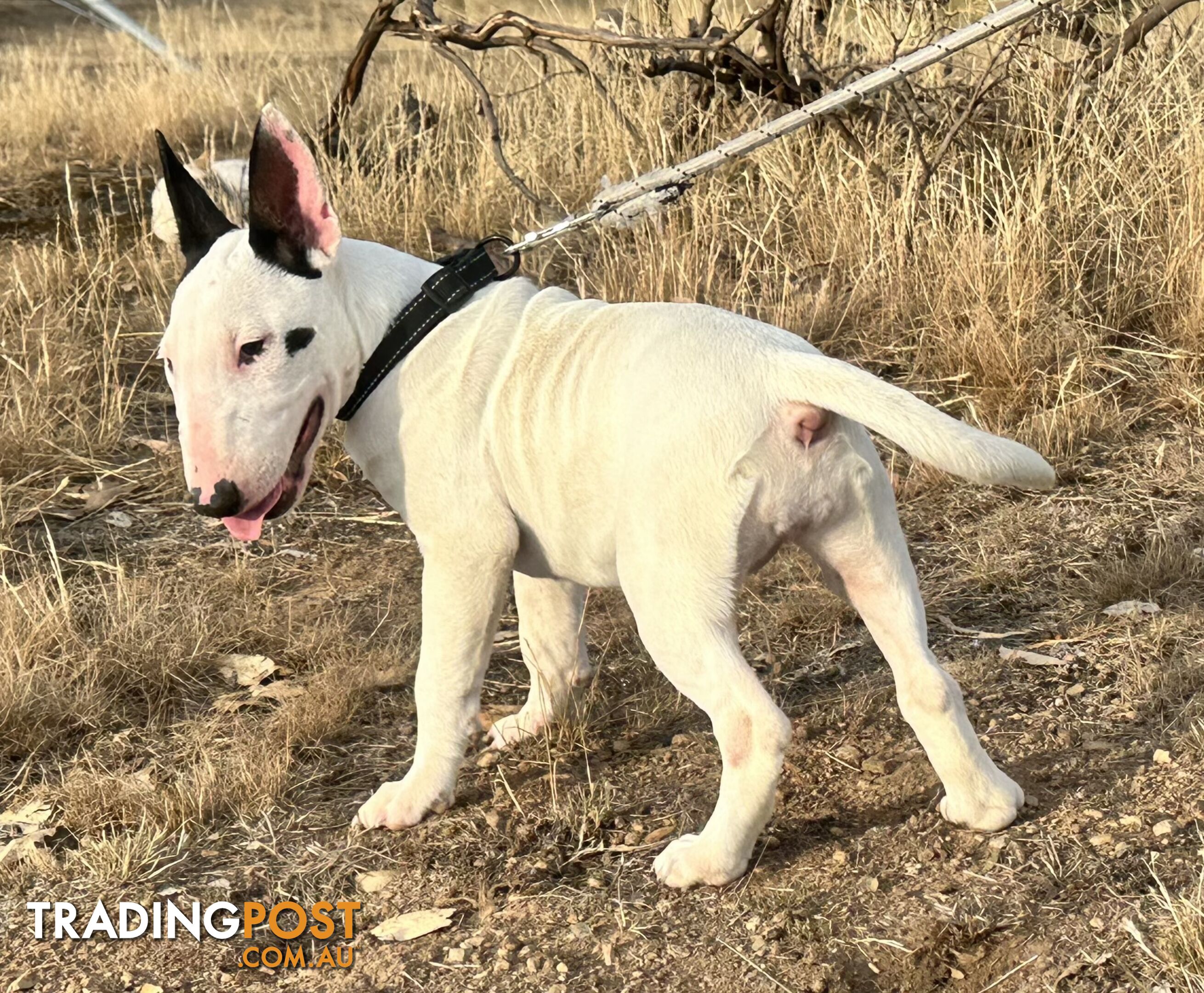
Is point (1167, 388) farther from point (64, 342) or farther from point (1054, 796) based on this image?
point (64, 342)

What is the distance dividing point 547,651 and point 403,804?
21.8 inches

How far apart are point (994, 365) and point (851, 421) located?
7.88ft

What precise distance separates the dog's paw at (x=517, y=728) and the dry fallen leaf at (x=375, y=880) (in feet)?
1.83

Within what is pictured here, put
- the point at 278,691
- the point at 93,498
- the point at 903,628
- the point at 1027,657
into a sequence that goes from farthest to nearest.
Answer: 1. the point at 93,498
2. the point at 278,691
3. the point at 1027,657
4. the point at 903,628

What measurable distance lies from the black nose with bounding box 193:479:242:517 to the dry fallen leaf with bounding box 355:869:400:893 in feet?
2.64

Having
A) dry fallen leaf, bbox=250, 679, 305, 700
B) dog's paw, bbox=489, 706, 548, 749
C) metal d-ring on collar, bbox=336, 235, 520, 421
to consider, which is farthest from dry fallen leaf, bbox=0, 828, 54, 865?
metal d-ring on collar, bbox=336, 235, 520, 421

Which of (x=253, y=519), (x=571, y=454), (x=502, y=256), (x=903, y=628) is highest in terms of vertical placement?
(x=502, y=256)

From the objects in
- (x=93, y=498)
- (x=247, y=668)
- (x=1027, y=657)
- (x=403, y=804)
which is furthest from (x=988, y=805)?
(x=93, y=498)

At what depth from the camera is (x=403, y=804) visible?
292cm

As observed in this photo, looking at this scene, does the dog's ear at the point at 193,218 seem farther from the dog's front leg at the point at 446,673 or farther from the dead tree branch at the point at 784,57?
the dead tree branch at the point at 784,57

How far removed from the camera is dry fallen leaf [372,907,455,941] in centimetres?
265

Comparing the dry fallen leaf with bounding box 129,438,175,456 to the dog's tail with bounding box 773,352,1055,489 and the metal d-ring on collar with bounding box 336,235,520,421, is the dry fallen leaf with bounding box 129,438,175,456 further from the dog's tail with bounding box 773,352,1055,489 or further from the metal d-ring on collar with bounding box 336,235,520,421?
the dog's tail with bounding box 773,352,1055,489

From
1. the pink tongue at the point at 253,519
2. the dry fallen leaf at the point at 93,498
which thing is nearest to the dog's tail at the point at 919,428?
the pink tongue at the point at 253,519

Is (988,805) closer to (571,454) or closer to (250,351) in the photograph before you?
(571,454)
